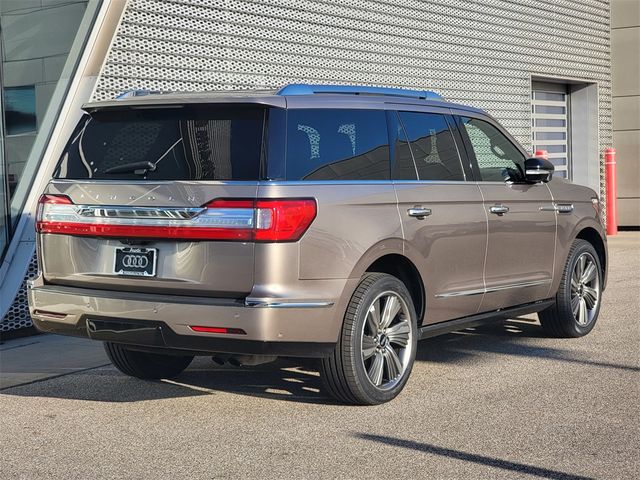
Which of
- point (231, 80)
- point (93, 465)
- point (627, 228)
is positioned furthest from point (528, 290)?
point (627, 228)

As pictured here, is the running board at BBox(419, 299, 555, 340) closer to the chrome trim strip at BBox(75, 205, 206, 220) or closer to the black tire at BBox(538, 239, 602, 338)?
the black tire at BBox(538, 239, 602, 338)

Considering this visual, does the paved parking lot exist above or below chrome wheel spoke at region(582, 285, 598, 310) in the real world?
below

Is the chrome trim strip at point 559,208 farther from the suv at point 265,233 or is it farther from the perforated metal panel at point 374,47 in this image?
the perforated metal panel at point 374,47

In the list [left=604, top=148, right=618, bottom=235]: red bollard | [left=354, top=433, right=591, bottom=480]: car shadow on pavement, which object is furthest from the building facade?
[left=354, top=433, right=591, bottom=480]: car shadow on pavement

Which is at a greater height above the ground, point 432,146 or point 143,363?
point 432,146

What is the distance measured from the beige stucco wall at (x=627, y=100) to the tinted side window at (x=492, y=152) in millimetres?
12380

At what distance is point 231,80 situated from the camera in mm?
10984

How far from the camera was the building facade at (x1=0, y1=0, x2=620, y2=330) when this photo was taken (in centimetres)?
918

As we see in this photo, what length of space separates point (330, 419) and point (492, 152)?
2703 mm

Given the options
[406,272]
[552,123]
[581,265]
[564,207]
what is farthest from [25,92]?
[552,123]

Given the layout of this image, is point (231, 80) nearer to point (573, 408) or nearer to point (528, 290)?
point (528, 290)

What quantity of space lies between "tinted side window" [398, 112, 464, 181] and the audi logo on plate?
180 cm

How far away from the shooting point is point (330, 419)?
19.1 ft

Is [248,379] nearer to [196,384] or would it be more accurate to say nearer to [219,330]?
[196,384]
